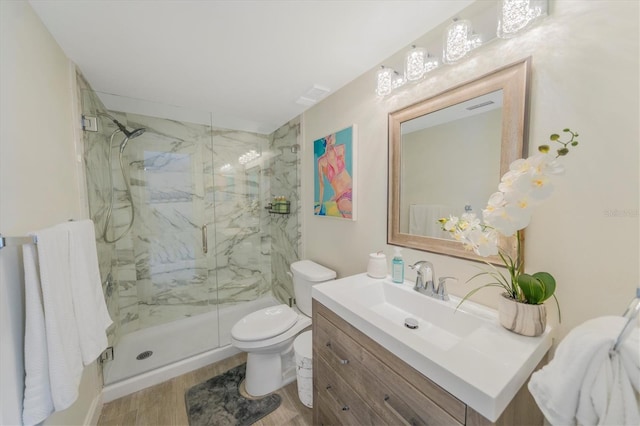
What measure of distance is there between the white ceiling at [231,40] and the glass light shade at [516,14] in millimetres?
214

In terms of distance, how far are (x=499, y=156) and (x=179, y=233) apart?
278 centimetres

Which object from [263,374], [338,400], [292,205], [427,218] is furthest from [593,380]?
[292,205]

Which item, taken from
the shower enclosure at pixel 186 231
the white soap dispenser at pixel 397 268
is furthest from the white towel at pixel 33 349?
the white soap dispenser at pixel 397 268

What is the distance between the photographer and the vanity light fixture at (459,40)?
963 millimetres

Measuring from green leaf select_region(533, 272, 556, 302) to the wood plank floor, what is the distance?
1.52m

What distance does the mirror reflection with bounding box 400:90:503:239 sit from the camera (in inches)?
38.3

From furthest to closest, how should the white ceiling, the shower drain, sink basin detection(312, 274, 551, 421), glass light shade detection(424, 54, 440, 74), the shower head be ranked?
the shower head, the shower drain, glass light shade detection(424, 54, 440, 74), the white ceiling, sink basin detection(312, 274, 551, 421)

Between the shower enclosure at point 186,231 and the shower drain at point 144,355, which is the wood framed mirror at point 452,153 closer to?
the shower enclosure at point 186,231

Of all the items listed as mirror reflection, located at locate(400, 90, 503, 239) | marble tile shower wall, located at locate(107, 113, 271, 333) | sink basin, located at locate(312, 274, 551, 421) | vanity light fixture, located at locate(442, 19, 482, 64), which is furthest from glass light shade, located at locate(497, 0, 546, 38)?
marble tile shower wall, located at locate(107, 113, 271, 333)

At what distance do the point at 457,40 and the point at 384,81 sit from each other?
39cm

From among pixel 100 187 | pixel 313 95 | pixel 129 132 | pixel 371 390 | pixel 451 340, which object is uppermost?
pixel 313 95

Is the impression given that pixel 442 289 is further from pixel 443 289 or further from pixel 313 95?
pixel 313 95

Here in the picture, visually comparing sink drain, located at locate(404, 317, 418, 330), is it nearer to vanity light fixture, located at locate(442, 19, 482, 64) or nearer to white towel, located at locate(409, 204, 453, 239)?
white towel, located at locate(409, 204, 453, 239)

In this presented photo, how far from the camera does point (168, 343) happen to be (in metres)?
2.13
